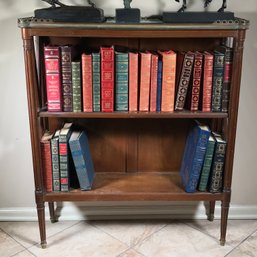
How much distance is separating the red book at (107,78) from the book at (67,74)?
0.42 ft

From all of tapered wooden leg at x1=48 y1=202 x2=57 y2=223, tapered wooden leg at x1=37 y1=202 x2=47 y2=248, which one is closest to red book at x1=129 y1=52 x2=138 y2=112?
tapered wooden leg at x1=37 y1=202 x2=47 y2=248

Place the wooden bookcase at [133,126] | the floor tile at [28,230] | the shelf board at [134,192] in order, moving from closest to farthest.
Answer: the wooden bookcase at [133,126], the shelf board at [134,192], the floor tile at [28,230]

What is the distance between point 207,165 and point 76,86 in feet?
2.13

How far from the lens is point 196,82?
148 cm

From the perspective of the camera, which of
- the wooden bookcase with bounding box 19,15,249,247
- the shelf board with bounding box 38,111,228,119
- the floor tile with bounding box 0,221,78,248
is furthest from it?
the floor tile with bounding box 0,221,78,248

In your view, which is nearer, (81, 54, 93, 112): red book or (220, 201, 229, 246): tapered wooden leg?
(81, 54, 93, 112): red book

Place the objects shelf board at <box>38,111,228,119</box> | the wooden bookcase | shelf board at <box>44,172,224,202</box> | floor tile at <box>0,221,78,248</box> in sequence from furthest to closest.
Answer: floor tile at <box>0,221,78,248</box>
shelf board at <box>44,172,224,202</box>
shelf board at <box>38,111,228,119</box>
the wooden bookcase

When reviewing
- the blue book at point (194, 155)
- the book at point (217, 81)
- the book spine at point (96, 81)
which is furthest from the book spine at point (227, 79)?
the book spine at point (96, 81)

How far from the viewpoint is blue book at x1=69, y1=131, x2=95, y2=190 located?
1.55m

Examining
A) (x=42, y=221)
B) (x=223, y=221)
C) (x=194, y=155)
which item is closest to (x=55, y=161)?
(x=42, y=221)

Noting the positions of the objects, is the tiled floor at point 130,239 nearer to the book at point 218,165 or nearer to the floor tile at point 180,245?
the floor tile at point 180,245

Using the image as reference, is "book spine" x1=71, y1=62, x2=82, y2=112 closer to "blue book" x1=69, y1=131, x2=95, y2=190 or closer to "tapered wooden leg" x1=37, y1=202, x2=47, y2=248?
"blue book" x1=69, y1=131, x2=95, y2=190

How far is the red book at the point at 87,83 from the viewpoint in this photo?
1.43m

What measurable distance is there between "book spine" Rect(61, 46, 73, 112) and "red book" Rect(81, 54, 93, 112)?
53 mm
